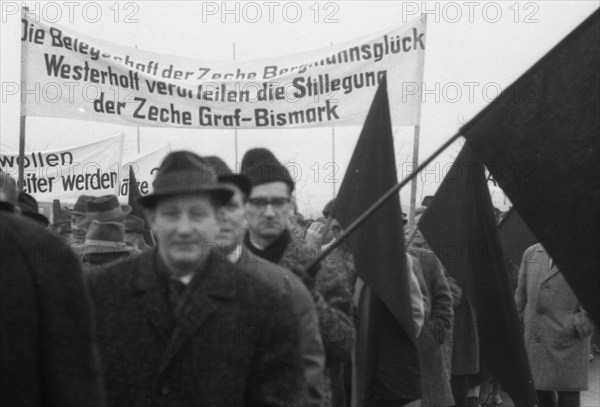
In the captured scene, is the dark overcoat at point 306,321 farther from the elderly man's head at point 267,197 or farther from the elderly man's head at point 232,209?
the elderly man's head at point 267,197

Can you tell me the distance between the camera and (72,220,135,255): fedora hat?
6051mm

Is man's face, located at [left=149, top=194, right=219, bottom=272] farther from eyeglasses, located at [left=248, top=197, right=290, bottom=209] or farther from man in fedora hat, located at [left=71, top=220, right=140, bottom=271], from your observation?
man in fedora hat, located at [left=71, top=220, right=140, bottom=271]

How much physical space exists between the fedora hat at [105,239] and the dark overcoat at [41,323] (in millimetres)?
3533

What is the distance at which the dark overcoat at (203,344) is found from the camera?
9.64ft

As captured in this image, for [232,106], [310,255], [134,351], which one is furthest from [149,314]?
[232,106]

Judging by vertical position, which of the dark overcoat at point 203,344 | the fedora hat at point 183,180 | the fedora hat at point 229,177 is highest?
the fedora hat at point 229,177

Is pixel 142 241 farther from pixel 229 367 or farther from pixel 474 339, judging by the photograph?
pixel 229 367

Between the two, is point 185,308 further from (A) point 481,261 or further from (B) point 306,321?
(A) point 481,261

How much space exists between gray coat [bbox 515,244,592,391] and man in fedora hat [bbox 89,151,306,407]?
17.0 feet

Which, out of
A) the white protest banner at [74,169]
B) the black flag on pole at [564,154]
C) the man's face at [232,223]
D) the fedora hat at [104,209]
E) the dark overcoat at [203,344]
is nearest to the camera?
the dark overcoat at [203,344]

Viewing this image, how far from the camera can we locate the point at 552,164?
3.89 meters

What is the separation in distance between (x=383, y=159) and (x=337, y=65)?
2791 mm

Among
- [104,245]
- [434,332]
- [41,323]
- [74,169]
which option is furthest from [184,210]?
[74,169]

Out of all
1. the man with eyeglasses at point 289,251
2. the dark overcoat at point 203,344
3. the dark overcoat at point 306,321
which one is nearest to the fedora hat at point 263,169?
the man with eyeglasses at point 289,251
